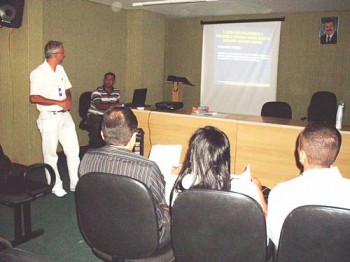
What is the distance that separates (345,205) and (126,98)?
609 centimetres

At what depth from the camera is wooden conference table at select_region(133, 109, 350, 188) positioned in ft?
10.2

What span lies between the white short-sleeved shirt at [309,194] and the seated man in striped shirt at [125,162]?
568 mm

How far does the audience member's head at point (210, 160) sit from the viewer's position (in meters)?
1.74

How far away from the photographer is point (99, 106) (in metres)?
5.23

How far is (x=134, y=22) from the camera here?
23.1 ft

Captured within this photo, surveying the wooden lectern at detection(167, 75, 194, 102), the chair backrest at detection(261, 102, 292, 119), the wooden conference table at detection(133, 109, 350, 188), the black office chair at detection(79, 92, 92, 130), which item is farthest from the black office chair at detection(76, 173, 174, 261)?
the wooden lectern at detection(167, 75, 194, 102)

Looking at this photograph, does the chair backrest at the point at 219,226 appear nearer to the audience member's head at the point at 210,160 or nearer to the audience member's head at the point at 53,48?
the audience member's head at the point at 210,160

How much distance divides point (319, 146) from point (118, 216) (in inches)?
41.3

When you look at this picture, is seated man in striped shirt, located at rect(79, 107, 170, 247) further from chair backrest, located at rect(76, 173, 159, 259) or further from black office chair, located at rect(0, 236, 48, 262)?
black office chair, located at rect(0, 236, 48, 262)

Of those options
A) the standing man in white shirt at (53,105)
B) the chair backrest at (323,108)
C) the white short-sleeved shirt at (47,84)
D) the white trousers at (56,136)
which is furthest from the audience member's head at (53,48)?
the chair backrest at (323,108)

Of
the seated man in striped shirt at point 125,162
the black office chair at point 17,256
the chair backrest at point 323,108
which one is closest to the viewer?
the black office chair at point 17,256

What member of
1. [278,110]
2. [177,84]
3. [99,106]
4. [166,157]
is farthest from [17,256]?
[177,84]

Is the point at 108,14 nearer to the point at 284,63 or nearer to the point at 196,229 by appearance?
the point at 284,63

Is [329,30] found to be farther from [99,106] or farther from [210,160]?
[210,160]
